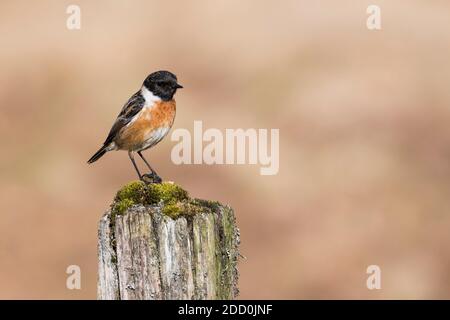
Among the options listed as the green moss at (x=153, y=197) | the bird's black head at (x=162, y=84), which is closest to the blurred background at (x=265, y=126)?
the bird's black head at (x=162, y=84)

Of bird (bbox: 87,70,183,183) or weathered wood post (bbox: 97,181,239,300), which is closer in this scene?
weathered wood post (bbox: 97,181,239,300)

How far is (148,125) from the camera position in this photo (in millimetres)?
9797

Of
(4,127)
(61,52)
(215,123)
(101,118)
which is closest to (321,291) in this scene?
(215,123)

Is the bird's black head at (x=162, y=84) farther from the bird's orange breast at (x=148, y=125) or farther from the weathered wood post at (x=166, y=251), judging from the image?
the weathered wood post at (x=166, y=251)

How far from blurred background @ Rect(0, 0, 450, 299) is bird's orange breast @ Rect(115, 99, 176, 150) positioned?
5.93 m

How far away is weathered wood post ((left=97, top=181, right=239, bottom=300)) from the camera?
6.12 metres

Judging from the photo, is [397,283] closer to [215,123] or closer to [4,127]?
[215,123]

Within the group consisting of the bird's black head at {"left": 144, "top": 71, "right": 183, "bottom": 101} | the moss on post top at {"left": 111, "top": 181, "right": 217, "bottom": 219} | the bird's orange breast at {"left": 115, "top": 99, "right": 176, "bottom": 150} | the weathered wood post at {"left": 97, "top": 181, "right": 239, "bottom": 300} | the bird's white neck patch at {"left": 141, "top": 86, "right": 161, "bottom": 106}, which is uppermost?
the bird's black head at {"left": 144, "top": 71, "right": 183, "bottom": 101}

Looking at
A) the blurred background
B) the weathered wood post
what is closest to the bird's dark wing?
the weathered wood post

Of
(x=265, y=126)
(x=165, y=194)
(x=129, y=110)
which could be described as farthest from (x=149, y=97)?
(x=265, y=126)

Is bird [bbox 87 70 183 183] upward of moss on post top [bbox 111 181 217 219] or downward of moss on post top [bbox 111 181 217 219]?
upward

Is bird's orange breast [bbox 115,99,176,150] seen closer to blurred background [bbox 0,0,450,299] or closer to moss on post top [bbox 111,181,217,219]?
moss on post top [bbox 111,181,217,219]

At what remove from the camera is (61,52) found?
2277 centimetres

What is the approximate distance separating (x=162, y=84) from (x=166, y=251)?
145 inches
